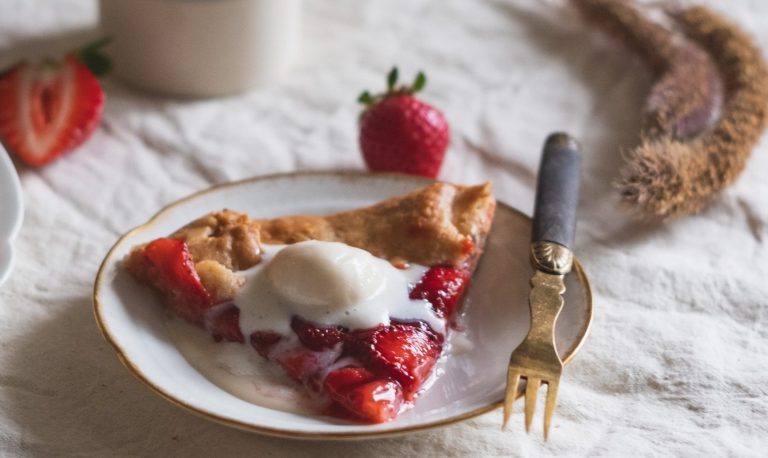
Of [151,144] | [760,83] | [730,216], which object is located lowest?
[151,144]

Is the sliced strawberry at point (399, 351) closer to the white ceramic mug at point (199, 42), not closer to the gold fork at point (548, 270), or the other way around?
the gold fork at point (548, 270)

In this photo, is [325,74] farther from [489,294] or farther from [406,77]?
[489,294]

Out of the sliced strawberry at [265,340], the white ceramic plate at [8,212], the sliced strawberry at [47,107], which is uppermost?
the sliced strawberry at [265,340]

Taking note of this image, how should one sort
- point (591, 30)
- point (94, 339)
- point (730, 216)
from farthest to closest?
1. point (591, 30)
2. point (730, 216)
3. point (94, 339)

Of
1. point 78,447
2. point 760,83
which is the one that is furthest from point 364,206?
point 760,83

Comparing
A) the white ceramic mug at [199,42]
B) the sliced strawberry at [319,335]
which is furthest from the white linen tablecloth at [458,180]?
the sliced strawberry at [319,335]

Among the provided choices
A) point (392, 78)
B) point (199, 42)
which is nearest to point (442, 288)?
point (392, 78)
